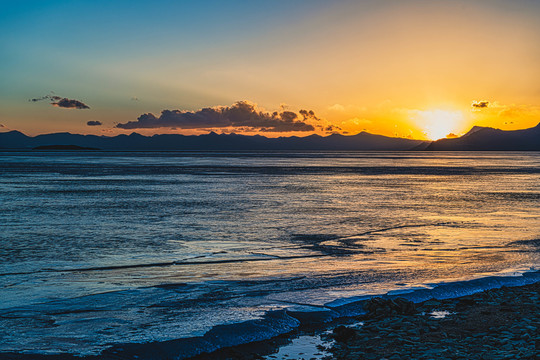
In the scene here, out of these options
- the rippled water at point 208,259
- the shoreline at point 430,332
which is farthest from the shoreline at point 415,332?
the rippled water at point 208,259

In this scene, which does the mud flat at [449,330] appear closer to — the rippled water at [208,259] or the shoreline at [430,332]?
the shoreline at [430,332]

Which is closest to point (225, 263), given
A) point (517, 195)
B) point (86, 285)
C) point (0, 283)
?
point (86, 285)

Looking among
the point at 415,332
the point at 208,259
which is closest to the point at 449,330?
the point at 415,332

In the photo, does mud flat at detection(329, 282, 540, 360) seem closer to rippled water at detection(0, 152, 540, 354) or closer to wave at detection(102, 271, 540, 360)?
wave at detection(102, 271, 540, 360)

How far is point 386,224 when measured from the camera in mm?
18469

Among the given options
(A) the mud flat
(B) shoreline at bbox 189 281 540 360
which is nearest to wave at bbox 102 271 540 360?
(B) shoreline at bbox 189 281 540 360

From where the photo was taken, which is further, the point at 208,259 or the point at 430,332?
the point at 208,259

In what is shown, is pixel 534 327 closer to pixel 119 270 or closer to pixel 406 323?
pixel 406 323

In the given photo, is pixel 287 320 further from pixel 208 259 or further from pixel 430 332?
pixel 208 259

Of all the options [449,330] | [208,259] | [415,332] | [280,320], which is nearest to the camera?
[415,332]

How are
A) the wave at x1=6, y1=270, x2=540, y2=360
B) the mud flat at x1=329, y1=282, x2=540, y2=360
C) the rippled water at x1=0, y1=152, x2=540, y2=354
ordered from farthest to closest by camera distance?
the rippled water at x1=0, y1=152, x2=540, y2=354
the wave at x1=6, y1=270, x2=540, y2=360
the mud flat at x1=329, y1=282, x2=540, y2=360

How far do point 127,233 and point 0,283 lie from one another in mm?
6335

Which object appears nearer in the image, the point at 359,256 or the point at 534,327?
the point at 534,327

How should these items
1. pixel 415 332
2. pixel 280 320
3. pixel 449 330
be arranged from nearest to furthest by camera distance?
1. pixel 415 332
2. pixel 449 330
3. pixel 280 320
